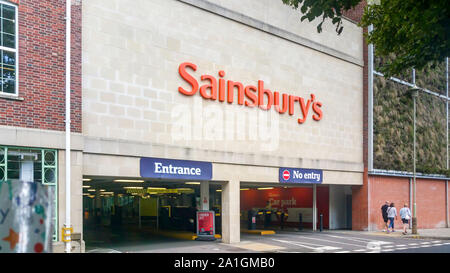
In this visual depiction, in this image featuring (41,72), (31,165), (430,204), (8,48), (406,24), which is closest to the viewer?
(8,48)

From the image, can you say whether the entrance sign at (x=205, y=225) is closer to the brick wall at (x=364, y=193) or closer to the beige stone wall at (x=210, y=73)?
the beige stone wall at (x=210, y=73)

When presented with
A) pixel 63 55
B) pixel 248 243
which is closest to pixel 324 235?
pixel 248 243

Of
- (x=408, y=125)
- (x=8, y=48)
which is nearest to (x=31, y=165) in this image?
(x=8, y=48)

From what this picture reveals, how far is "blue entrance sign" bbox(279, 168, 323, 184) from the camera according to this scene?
22.2m

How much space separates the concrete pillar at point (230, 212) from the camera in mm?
19734

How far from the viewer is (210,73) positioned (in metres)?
19.4

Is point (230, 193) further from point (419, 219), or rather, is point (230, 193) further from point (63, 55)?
point (419, 219)

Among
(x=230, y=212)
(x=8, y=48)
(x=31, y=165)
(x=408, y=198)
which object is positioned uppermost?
(x=8, y=48)

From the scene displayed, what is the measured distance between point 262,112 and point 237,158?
274 cm

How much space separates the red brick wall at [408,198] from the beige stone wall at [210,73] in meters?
2.18

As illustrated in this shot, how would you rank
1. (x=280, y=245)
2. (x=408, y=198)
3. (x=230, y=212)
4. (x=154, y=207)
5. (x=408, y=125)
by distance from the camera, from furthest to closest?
1. (x=154, y=207)
2. (x=408, y=125)
3. (x=408, y=198)
4. (x=230, y=212)
5. (x=280, y=245)

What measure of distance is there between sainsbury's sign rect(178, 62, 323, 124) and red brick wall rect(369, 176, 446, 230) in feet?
20.8

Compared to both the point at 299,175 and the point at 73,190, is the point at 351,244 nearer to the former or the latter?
the point at 299,175

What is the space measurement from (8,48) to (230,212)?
10.7 metres
